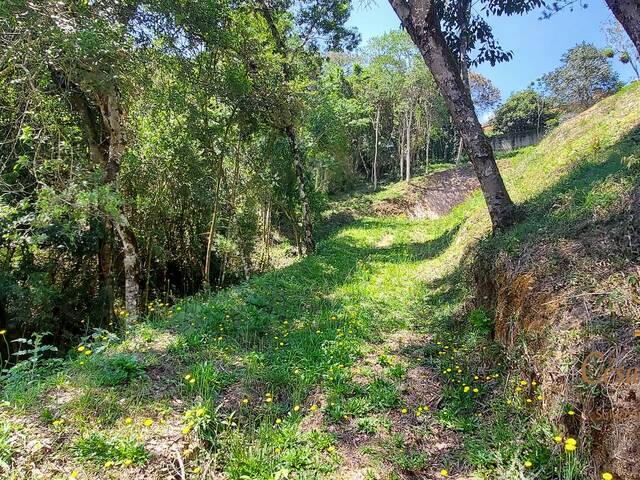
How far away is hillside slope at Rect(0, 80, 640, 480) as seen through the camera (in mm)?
2457

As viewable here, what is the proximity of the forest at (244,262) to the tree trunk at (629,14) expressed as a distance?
0.05 feet

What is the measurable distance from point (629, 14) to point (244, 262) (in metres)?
10.0

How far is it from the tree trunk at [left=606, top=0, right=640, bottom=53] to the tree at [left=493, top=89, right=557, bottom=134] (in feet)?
102

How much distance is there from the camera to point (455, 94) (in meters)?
4.78

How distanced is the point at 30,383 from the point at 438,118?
26736mm

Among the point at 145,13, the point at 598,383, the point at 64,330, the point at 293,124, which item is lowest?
the point at 64,330

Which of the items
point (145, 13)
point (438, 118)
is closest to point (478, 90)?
point (438, 118)

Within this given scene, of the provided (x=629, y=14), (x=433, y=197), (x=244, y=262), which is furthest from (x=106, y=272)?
(x=433, y=197)

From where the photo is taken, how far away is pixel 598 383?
2270 millimetres

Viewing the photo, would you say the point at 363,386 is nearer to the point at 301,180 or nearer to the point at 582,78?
the point at 301,180

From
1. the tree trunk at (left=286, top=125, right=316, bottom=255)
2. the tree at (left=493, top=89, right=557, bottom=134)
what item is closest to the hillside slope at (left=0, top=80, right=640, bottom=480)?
the tree trunk at (left=286, top=125, right=316, bottom=255)

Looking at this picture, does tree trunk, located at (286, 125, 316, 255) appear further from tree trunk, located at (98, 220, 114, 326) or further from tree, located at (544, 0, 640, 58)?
tree, located at (544, 0, 640, 58)

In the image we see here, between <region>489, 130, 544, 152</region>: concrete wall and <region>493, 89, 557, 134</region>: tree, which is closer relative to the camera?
<region>489, 130, 544, 152</region>: concrete wall

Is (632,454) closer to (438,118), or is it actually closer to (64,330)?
(64,330)
